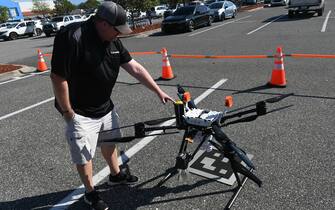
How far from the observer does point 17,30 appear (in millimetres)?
28781

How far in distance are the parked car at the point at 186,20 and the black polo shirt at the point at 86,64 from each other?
16.4 m

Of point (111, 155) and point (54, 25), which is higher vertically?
point (111, 155)

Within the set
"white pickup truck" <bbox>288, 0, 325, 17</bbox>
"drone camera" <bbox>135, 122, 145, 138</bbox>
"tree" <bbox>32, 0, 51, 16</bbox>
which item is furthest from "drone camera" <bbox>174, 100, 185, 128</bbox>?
"tree" <bbox>32, 0, 51, 16</bbox>

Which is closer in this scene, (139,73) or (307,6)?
(139,73)

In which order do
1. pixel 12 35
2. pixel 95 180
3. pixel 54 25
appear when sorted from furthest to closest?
pixel 12 35
pixel 54 25
pixel 95 180

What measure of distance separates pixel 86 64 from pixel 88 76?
0.40 ft

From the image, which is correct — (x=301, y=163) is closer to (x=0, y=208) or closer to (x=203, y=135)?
(x=203, y=135)

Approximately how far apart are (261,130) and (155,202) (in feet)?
6.99

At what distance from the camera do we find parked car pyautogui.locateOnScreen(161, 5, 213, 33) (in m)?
18.8

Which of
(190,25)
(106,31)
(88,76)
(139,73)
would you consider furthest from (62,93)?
(190,25)

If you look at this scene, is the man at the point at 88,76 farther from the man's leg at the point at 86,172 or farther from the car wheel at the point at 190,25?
the car wheel at the point at 190,25

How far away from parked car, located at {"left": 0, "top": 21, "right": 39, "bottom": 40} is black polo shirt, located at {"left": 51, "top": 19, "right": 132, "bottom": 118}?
28975 mm

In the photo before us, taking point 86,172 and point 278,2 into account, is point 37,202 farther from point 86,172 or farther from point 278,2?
point 278,2

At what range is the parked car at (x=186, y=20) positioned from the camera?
1878 centimetres
